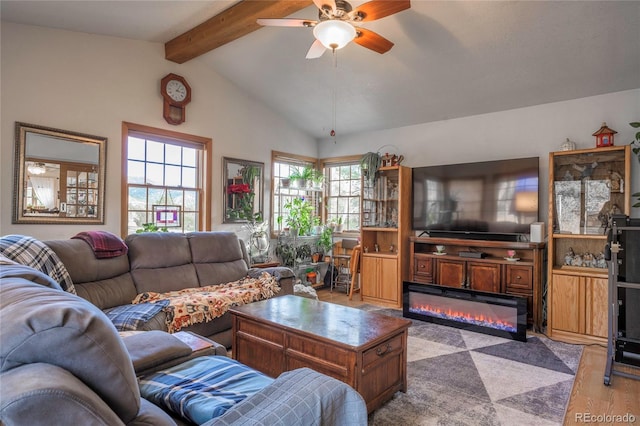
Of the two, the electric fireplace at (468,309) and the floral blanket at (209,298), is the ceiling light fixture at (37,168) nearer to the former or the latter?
the floral blanket at (209,298)

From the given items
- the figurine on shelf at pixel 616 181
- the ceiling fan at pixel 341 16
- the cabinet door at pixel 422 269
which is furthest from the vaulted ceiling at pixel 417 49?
the cabinet door at pixel 422 269

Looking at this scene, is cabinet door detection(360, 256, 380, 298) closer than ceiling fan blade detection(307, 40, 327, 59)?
No

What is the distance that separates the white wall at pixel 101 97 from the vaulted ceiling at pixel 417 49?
15cm

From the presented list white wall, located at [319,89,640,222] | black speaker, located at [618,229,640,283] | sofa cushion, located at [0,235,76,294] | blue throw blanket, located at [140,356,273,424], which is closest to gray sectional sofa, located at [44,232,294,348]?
sofa cushion, located at [0,235,76,294]

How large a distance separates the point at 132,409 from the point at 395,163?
473 cm

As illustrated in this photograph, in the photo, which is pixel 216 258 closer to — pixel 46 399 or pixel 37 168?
pixel 37 168

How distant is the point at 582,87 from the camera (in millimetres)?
3836

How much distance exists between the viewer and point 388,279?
497cm

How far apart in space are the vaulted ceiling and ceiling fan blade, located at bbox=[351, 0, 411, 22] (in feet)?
2.44

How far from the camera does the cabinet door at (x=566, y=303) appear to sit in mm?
3596

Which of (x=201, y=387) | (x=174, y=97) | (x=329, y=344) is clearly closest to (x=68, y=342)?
(x=201, y=387)

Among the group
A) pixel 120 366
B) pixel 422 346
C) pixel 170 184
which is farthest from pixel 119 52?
pixel 422 346

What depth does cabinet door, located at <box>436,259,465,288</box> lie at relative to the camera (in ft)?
14.4

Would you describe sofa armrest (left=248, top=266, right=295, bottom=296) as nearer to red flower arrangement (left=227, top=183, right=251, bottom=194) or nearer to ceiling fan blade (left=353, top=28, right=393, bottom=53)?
red flower arrangement (left=227, top=183, right=251, bottom=194)
